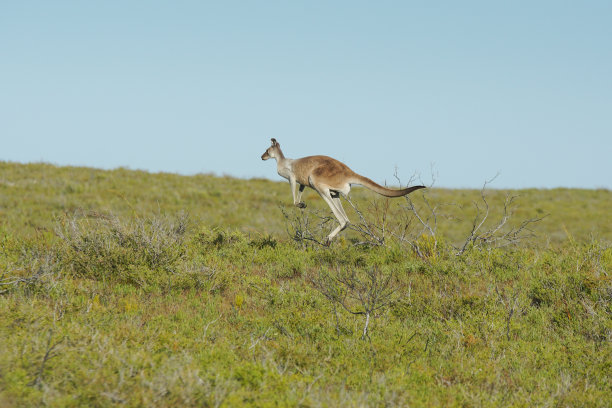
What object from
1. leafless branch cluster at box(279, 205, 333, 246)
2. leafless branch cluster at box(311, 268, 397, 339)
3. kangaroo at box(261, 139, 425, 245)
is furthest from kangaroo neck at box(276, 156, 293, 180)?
leafless branch cluster at box(311, 268, 397, 339)

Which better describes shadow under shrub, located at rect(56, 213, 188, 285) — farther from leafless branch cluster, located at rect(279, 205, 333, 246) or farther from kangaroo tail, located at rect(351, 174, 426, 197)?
kangaroo tail, located at rect(351, 174, 426, 197)

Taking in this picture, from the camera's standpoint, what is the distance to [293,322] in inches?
242

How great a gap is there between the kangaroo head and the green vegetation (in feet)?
5.85

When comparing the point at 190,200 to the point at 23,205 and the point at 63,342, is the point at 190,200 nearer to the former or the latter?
the point at 23,205

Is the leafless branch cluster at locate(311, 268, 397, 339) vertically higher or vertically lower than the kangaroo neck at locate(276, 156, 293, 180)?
lower

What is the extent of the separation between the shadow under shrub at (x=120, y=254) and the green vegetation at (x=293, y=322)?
32 mm

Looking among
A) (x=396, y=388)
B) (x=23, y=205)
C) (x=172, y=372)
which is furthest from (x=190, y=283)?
(x=23, y=205)

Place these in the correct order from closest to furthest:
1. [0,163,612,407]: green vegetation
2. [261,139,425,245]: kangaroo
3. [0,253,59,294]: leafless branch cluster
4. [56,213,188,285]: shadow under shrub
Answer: [0,163,612,407]: green vegetation
[0,253,59,294]: leafless branch cluster
[56,213,188,285]: shadow under shrub
[261,139,425,245]: kangaroo

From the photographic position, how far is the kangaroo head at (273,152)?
9.41 meters

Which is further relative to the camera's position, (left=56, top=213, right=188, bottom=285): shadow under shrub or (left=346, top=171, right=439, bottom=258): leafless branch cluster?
(left=346, top=171, right=439, bottom=258): leafless branch cluster

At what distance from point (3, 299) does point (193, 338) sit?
7.66 feet

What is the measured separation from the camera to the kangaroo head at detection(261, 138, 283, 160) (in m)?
9.41

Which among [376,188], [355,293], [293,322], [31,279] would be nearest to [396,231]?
[376,188]

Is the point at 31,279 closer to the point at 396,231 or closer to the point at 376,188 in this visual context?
the point at 376,188
